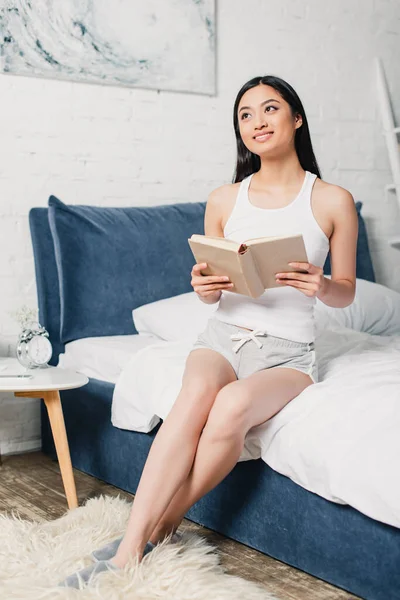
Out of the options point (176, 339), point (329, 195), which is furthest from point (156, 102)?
point (329, 195)

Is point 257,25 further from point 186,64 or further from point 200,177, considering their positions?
point 200,177

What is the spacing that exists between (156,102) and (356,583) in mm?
2270

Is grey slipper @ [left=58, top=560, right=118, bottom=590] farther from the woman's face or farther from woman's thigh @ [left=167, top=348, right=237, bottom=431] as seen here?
the woman's face

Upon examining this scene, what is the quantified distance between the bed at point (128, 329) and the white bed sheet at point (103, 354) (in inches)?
1.2

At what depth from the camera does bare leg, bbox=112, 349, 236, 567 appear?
1823 mm

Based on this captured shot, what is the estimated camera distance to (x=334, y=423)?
1.83 m

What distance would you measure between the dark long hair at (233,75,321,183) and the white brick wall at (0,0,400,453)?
41.7 inches

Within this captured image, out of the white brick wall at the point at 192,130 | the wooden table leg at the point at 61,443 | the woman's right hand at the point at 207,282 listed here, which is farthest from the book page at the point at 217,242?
the white brick wall at the point at 192,130

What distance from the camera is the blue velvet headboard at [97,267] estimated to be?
3008 millimetres

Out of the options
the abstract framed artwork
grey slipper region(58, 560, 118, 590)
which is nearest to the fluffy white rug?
grey slipper region(58, 560, 118, 590)

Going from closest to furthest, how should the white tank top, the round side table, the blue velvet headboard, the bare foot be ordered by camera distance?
the bare foot, the white tank top, the round side table, the blue velvet headboard

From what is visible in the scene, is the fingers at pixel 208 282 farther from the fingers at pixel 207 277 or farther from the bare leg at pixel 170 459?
the bare leg at pixel 170 459

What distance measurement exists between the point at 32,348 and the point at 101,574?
110 cm

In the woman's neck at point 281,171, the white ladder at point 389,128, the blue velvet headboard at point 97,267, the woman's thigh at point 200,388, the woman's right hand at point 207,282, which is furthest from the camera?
the white ladder at point 389,128
